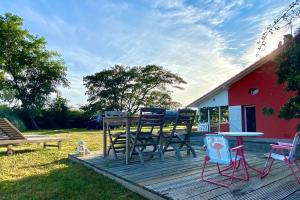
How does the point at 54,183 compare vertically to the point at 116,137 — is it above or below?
below

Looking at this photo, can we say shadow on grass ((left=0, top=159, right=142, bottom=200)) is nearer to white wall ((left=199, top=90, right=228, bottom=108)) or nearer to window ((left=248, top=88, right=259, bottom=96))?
window ((left=248, top=88, right=259, bottom=96))

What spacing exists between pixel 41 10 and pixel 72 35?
9.15 feet

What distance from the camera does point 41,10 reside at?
39.1 ft

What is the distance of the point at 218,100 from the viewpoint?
48.7 feet

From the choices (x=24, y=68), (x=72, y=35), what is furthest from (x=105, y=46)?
(x=24, y=68)

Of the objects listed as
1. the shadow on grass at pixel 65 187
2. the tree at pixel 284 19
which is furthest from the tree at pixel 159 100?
the shadow on grass at pixel 65 187

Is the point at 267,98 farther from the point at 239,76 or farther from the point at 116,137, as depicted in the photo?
the point at 116,137

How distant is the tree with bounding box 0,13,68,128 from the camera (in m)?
23.7

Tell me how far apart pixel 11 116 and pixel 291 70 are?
76.7 ft

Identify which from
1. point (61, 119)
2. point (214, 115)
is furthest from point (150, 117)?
point (61, 119)

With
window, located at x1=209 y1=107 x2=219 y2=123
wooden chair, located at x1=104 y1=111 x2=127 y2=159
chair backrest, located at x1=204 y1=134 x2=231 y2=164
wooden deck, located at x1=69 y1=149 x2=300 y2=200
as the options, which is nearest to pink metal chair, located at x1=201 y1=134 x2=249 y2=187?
chair backrest, located at x1=204 y1=134 x2=231 y2=164

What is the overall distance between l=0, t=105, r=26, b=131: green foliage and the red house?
16640 mm

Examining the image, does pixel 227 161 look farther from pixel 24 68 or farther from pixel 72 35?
pixel 24 68

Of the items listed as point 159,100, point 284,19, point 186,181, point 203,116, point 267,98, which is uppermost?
point 159,100
